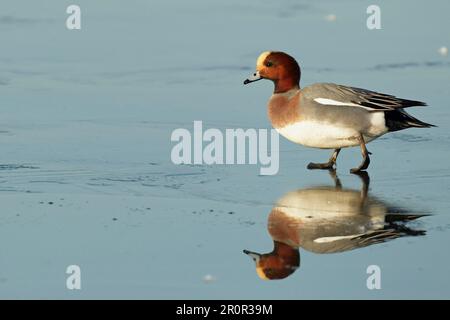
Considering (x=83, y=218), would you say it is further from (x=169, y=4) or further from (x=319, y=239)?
(x=169, y=4)

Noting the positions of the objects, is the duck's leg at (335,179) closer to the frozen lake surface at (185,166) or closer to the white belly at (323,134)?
the frozen lake surface at (185,166)

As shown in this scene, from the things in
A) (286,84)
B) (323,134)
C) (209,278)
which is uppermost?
(286,84)

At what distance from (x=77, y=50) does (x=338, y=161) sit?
13.7 feet

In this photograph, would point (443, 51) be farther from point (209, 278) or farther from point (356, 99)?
point (209, 278)

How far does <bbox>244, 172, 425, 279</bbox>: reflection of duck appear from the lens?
5531 mm

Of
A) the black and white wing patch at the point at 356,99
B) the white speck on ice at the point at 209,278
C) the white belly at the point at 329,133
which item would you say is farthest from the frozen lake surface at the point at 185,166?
the black and white wing patch at the point at 356,99

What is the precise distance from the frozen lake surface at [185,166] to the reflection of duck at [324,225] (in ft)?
0.16

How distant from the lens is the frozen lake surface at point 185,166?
5.27 metres

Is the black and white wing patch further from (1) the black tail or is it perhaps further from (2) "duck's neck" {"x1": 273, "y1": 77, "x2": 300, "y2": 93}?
(2) "duck's neck" {"x1": 273, "y1": 77, "x2": 300, "y2": 93}

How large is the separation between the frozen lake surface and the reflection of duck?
5 centimetres

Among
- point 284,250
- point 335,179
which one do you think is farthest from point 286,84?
point 284,250

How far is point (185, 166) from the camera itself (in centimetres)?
775

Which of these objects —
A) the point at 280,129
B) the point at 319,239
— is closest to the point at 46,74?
the point at 280,129

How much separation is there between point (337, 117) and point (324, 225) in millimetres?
2016
